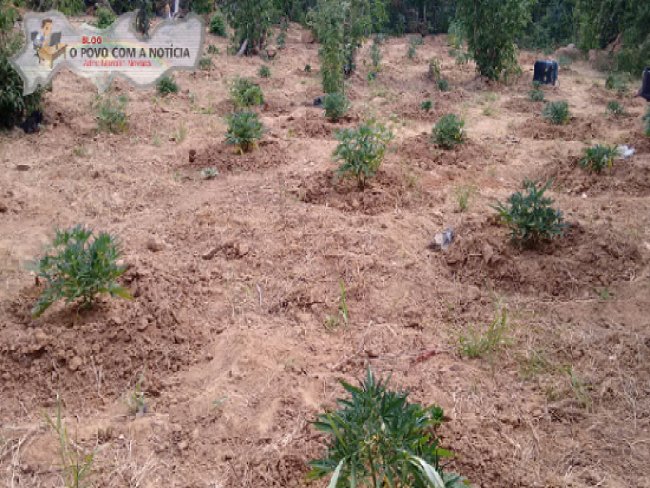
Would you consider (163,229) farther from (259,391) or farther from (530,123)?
(530,123)

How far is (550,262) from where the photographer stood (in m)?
4.06

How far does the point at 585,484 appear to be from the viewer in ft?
7.78

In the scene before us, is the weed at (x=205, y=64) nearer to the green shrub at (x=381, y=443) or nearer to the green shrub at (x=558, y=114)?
the green shrub at (x=558, y=114)

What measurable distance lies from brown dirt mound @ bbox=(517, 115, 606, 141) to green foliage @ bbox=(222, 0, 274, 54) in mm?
7508

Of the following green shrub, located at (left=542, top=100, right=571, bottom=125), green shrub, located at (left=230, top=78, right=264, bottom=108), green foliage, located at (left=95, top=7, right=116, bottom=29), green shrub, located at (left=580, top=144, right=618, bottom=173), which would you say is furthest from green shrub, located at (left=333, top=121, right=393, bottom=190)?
green foliage, located at (left=95, top=7, right=116, bottom=29)

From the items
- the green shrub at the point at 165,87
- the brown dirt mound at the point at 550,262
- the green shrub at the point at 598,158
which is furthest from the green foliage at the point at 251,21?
the brown dirt mound at the point at 550,262

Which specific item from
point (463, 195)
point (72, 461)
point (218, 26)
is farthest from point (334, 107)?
point (218, 26)

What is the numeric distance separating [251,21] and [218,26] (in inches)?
135

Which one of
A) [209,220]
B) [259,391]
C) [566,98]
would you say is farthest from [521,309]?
[566,98]

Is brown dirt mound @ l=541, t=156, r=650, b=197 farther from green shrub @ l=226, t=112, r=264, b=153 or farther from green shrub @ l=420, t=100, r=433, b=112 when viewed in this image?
green shrub @ l=226, t=112, r=264, b=153

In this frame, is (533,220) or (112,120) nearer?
(533,220)

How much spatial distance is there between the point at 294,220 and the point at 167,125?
145 inches

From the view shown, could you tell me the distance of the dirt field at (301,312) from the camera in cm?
258

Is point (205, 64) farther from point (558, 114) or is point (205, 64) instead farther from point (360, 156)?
point (360, 156)
